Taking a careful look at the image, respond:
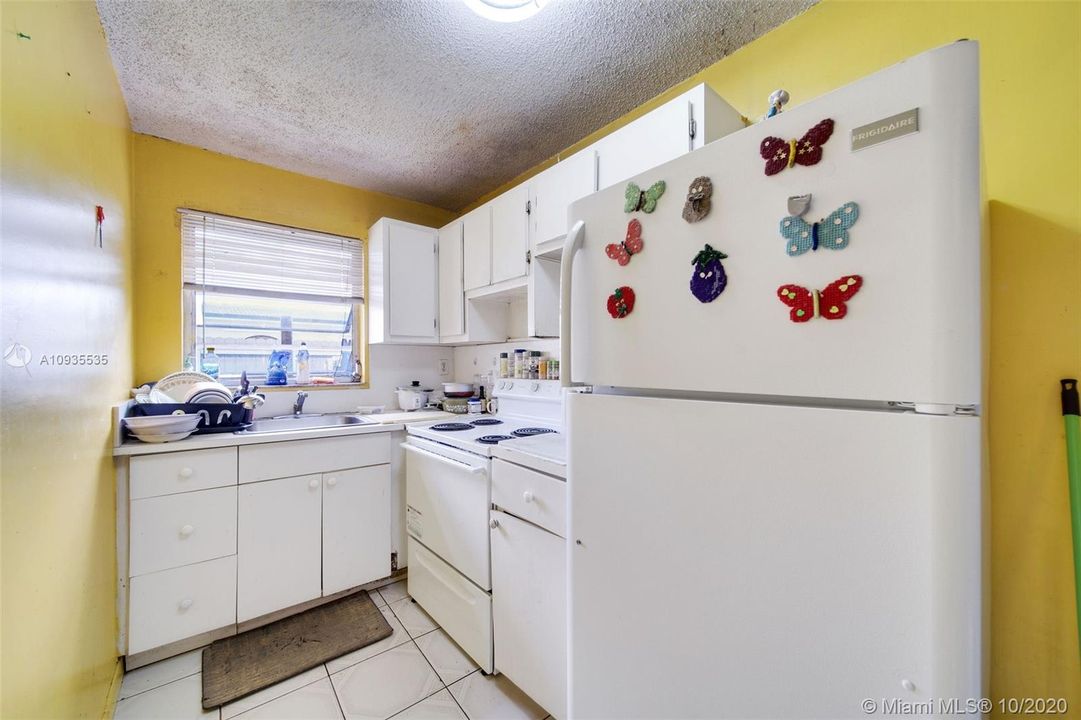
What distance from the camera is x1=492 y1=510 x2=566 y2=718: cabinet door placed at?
131cm

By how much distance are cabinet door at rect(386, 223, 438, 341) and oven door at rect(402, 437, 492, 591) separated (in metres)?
0.81

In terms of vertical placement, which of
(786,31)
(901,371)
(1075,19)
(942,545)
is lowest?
(942,545)

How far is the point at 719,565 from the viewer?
741mm

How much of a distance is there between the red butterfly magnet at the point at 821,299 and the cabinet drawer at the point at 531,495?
862mm

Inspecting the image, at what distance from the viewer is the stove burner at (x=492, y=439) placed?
65.8 inches

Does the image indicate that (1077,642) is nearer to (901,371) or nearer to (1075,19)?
(901,371)

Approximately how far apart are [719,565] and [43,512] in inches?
56.8

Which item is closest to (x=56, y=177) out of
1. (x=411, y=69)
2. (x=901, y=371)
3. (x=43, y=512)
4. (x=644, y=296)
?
(x=43, y=512)

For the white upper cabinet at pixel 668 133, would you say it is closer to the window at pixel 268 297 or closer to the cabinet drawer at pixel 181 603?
the window at pixel 268 297

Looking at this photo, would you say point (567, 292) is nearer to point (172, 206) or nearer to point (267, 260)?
point (267, 260)

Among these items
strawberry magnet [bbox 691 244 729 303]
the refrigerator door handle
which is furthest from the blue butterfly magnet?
the refrigerator door handle

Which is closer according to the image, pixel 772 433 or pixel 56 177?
pixel 772 433

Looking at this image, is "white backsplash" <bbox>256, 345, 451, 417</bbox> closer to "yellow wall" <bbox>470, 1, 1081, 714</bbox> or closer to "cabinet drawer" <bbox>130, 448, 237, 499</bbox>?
"cabinet drawer" <bbox>130, 448, 237, 499</bbox>

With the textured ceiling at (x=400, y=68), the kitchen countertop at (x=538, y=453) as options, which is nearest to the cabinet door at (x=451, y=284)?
the textured ceiling at (x=400, y=68)
